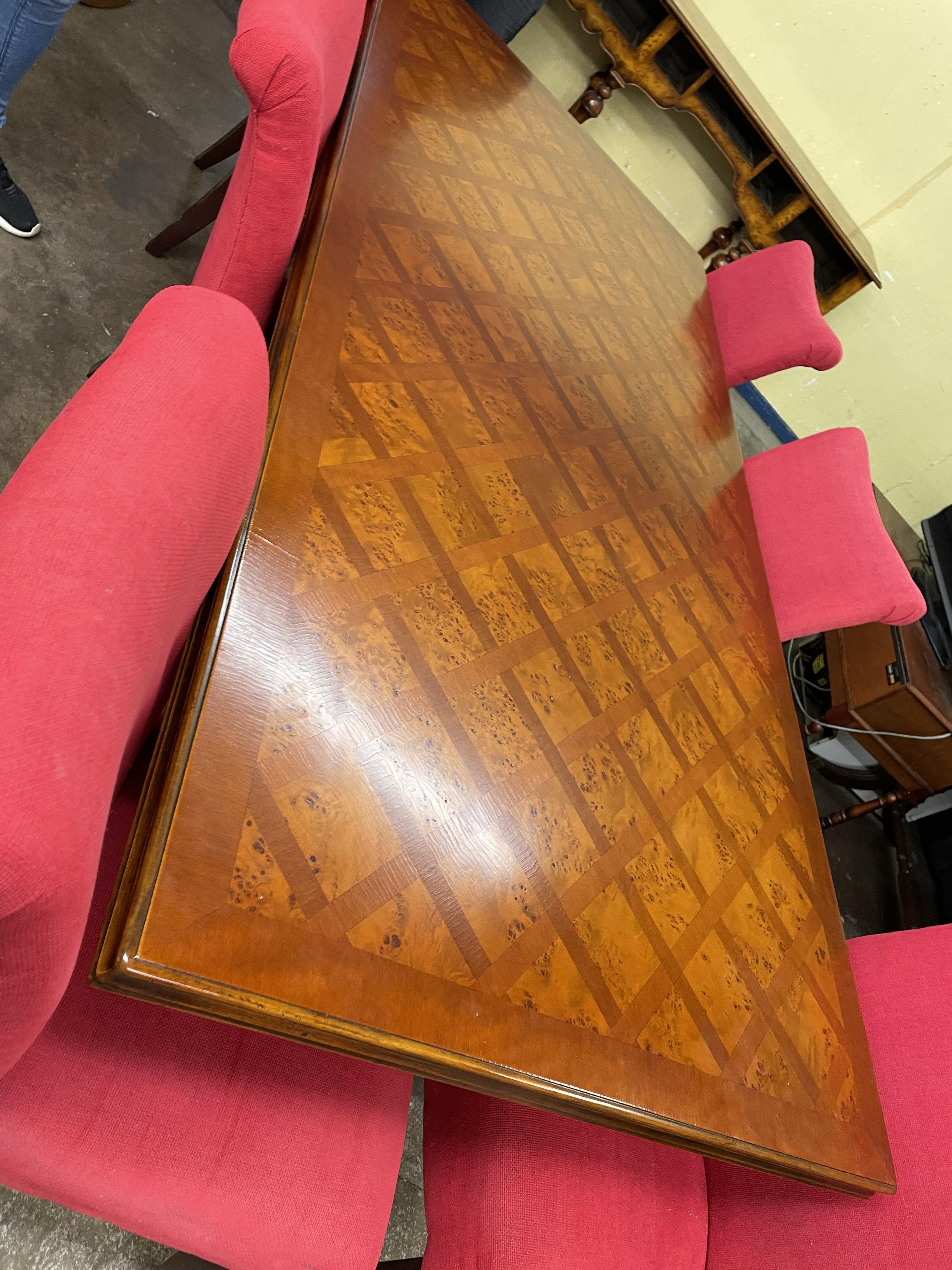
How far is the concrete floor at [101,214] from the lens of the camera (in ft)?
4.66

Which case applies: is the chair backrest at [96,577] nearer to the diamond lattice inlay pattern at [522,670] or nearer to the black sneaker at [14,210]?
the diamond lattice inlay pattern at [522,670]

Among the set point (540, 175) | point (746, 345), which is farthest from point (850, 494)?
point (540, 175)

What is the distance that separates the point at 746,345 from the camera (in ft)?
6.23

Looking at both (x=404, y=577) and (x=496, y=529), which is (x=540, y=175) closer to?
(x=496, y=529)

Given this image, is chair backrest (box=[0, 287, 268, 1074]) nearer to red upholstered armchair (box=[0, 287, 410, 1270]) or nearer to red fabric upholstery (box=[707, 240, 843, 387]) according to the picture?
red upholstered armchair (box=[0, 287, 410, 1270])

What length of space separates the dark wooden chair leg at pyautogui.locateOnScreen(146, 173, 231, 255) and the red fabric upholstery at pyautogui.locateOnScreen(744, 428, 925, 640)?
1.32m

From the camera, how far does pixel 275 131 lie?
86 cm

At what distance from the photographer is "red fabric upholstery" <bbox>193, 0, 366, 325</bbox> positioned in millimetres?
830

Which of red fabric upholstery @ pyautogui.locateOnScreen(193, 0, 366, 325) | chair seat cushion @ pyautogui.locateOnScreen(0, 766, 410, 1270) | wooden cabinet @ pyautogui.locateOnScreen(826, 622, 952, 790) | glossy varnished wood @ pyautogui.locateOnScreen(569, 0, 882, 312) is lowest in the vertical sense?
chair seat cushion @ pyautogui.locateOnScreen(0, 766, 410, 1270)

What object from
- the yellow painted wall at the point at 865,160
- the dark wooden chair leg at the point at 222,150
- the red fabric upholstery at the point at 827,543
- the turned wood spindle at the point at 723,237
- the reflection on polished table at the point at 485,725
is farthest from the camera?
the turned wood spindle at the point at 723,237

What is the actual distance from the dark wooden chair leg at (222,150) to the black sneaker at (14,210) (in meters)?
0.47

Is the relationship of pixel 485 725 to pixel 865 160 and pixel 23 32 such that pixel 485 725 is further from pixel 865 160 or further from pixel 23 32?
pixel 865 160

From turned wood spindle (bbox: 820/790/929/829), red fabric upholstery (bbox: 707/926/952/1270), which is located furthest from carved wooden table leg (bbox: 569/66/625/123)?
red fabric upholstery (bbox: 707/926/952/1270)

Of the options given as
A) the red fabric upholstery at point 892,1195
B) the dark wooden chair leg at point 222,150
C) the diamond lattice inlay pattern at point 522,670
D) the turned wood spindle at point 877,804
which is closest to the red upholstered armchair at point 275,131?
the diamond lattice inlay pattern at point 522,670
